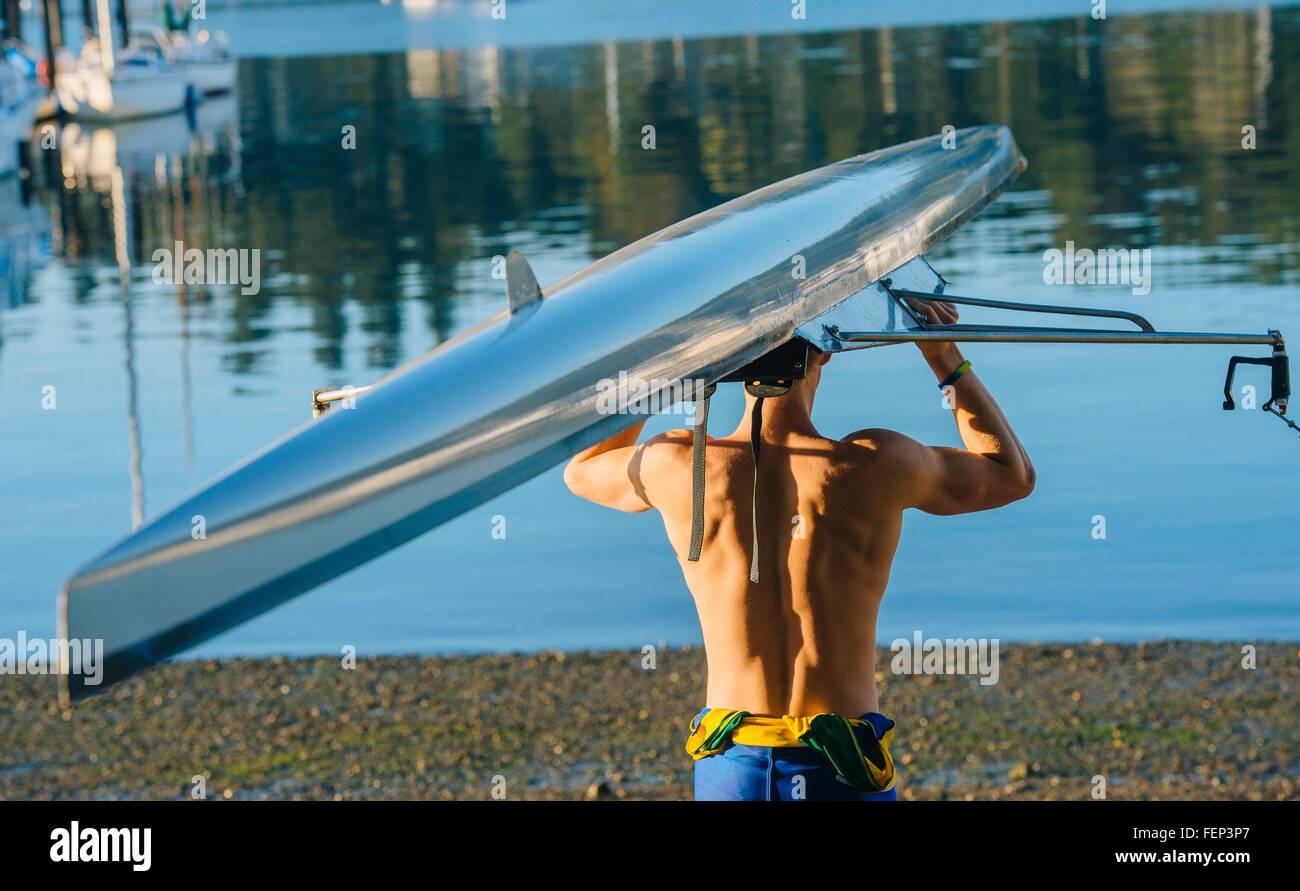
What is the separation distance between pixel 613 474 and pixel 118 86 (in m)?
41.5

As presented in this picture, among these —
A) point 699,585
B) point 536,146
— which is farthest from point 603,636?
point 536,146

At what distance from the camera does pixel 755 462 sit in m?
4.01

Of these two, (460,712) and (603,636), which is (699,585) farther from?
(603,636)

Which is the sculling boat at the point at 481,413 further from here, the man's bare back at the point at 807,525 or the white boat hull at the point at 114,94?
the white boat hull at the point at 114,94

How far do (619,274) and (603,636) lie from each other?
4.65 m

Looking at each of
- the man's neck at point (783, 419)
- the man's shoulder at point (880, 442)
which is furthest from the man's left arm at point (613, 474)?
the man's shoulder at point (880, 442)

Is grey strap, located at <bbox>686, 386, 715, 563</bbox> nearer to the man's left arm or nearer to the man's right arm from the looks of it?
the man's left arm

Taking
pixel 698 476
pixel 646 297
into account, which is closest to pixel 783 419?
pixel 698 476

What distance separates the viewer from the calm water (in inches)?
359

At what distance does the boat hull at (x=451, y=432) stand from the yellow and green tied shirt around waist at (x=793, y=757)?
881 mm

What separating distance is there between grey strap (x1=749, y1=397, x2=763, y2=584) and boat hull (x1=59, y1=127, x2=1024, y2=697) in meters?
0.13

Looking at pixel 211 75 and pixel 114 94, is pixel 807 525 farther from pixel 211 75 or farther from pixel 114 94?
pixel 211 75

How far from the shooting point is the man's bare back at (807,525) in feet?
13.5

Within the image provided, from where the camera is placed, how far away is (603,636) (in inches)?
337
